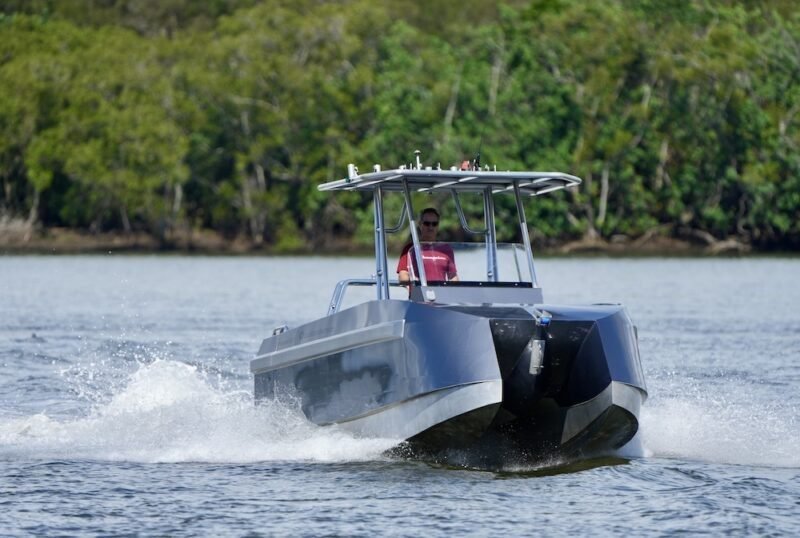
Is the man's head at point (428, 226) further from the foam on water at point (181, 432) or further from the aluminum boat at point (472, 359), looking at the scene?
the foam on water at point (181, 432)

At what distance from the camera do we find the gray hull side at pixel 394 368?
44.8 feet

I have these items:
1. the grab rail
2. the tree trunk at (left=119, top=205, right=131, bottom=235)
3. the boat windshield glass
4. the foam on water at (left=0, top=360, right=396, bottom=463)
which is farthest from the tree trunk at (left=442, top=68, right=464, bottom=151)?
the boat windshield glass

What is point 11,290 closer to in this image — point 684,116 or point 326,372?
point 326,372

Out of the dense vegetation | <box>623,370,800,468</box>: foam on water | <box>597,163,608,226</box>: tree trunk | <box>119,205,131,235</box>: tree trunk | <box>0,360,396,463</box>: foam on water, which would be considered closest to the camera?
<box>0,360,396,463</box>: foam on water

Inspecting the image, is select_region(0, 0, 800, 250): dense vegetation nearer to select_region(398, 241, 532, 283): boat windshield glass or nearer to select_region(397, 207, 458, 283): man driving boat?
select_region(398, 241, 532, 283): boat windshield glass

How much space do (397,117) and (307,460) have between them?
213 ft

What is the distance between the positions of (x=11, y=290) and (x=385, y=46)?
41.6 metres

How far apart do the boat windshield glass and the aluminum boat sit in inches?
0.9

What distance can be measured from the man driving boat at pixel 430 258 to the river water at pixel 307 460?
5.26ft

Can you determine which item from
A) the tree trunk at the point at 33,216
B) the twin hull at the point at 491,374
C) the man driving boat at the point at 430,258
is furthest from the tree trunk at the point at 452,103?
the twin hull at the point at 491,374

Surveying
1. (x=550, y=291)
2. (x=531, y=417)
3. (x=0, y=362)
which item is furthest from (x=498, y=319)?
(x=550, y=291)

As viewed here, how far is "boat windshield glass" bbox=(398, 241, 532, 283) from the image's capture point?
15.0 meters

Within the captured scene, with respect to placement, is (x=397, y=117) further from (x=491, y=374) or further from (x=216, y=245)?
(x=491, y=374)

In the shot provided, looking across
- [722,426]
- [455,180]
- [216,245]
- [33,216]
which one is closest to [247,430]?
[455,180]
